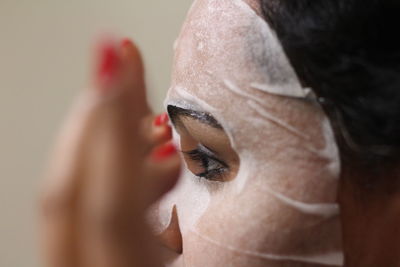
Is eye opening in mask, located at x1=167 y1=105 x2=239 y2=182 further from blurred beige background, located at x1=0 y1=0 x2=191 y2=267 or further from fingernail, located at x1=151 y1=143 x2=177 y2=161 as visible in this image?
blurred beige background, located at x1=0 y1=0 x2=191 y2=267

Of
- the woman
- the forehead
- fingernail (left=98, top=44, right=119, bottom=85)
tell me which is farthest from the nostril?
fingernail (left=98, top=44, right=119, bottom=85)

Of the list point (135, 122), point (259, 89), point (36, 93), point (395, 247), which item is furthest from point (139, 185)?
point (36, 93)

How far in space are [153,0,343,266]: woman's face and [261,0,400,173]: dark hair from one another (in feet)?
0.05

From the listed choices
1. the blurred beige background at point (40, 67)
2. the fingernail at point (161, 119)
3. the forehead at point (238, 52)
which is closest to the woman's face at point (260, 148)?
the forehead at point (238, 52)

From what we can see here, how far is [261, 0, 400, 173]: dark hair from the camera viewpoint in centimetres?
51

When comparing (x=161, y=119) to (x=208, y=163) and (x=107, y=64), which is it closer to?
(x=208, y=163)

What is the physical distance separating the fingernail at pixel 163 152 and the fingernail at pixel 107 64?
107mm

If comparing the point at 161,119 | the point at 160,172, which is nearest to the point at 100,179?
the point at 160,172

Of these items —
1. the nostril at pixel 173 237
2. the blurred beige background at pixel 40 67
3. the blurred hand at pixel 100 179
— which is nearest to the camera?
the blurred hand at pixel 100 179

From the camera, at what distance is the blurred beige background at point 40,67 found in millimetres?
1153

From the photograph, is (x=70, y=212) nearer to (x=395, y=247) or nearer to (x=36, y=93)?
(x=395, y=247)

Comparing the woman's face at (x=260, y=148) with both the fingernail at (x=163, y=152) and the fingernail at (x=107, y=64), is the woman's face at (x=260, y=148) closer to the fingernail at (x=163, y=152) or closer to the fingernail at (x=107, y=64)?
the fingernail at (x=163, y=152)

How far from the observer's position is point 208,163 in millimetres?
604

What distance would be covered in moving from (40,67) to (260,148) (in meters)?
0.80
